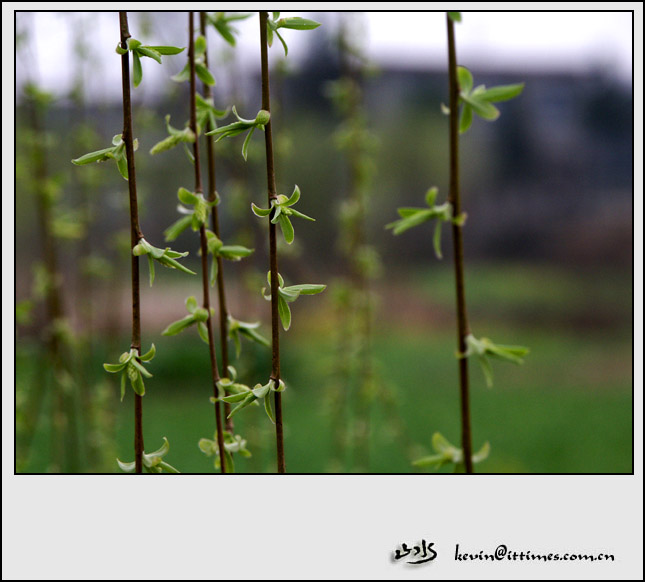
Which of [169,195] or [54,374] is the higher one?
[169,195]

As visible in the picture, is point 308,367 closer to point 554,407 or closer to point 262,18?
point 554,407

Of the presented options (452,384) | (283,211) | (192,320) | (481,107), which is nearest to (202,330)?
(192,320)

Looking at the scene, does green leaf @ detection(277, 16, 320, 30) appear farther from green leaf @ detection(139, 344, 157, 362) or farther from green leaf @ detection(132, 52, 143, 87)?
green leaf @ detection(139, 344, 157, 362)

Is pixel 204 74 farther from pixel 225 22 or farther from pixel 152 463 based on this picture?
pixel 152 463

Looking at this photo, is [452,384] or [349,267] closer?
[349,267]

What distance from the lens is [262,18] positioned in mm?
354

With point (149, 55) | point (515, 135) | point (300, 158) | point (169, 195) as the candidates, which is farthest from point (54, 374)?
point (515, 135)

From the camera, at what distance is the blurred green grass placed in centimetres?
189

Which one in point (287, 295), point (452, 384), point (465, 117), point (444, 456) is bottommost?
point (452, 384)

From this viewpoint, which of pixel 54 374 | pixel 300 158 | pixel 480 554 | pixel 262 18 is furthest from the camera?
pixel 300 158

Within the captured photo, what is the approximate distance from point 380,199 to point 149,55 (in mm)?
2653

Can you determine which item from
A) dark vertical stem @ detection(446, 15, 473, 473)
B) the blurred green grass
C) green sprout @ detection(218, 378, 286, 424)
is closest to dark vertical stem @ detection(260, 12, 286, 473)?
green sprout @ detection(218, 378, 286, 424)

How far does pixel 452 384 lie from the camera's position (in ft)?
9.73

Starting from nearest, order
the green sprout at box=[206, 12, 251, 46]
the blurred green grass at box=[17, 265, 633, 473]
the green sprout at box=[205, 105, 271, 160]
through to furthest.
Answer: the green sprout at box=[205, 105, 271, 160] → the green sprout at box=[206, 12, 251, 46] → the blurred green grass at box=[17, 265, 633, 473]
